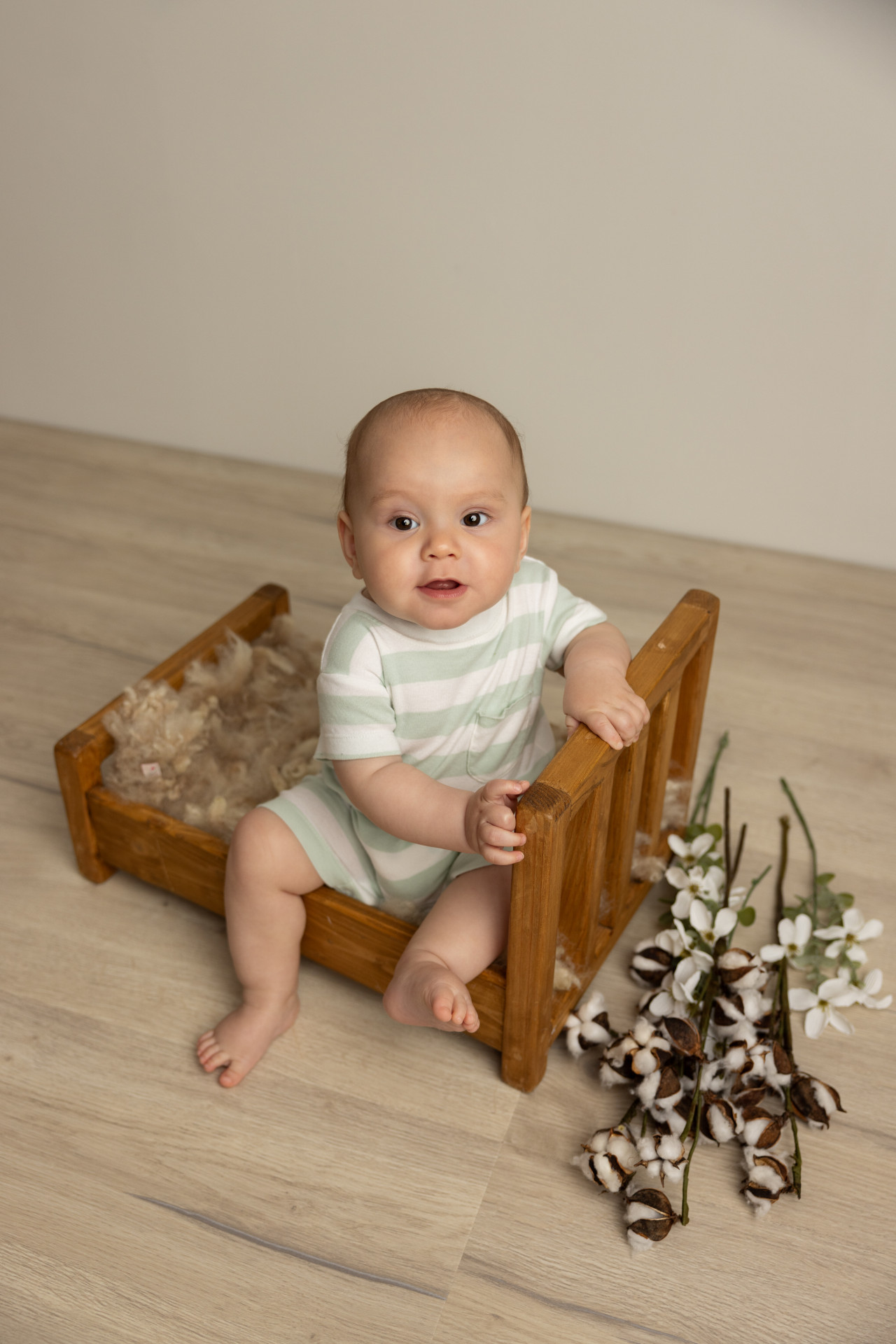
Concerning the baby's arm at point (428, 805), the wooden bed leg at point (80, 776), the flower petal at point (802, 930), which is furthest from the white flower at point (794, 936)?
the wooden bed leg at point (80, 776)

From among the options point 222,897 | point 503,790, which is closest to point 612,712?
point 503,790

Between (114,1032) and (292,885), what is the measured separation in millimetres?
239

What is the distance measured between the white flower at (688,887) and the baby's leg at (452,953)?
0.19m

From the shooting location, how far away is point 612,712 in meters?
0.95

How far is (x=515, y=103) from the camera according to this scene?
166cm

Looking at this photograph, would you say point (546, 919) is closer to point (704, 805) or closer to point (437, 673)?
point (437, 673)

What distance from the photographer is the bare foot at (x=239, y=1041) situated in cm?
105

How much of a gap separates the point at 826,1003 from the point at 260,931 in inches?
20.7

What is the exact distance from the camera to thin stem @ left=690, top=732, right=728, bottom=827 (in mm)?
1296

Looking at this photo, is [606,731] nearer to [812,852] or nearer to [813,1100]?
[813,1100]

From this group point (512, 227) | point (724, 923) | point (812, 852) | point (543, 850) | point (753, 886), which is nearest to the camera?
point (543, 850)

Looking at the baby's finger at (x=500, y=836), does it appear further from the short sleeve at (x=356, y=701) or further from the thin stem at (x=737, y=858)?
the thin stem at (x=737, y=858)

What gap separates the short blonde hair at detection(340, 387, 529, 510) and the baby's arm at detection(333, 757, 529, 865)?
23 centimetres

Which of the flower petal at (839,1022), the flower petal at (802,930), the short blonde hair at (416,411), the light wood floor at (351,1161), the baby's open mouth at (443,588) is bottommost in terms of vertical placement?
the light wood floor at (351,1161)
